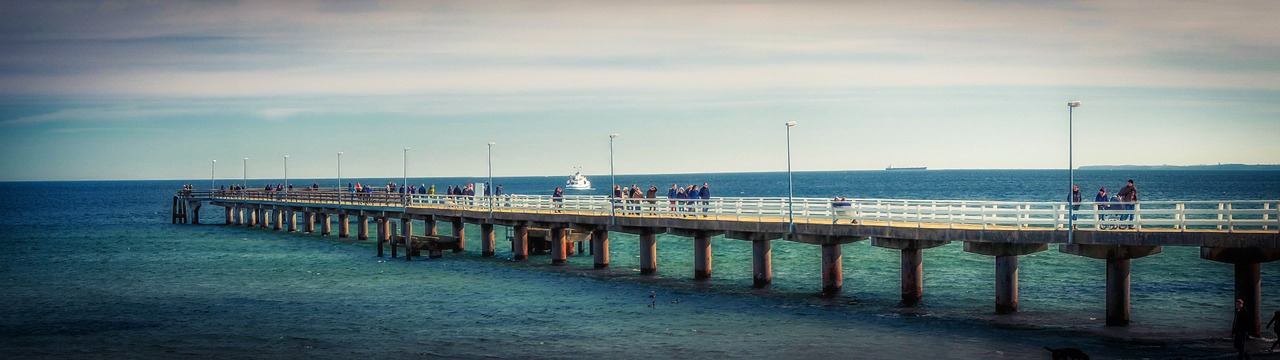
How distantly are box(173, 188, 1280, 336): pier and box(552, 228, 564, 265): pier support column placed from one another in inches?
1.7

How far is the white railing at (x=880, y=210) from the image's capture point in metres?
27.9

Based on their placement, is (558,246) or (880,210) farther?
(558,246)

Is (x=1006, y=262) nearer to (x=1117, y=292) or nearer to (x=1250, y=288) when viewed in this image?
(x=1117, y=292)

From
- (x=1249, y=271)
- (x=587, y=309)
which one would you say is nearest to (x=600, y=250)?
(x=587, y=309)

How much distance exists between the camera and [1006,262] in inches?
1200

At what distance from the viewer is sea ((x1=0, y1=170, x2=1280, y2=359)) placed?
27.3 metres

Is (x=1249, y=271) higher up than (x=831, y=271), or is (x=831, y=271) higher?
(x=1249, y=271)

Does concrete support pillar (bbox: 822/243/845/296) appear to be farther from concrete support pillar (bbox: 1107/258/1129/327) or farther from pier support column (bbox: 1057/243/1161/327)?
concrete support pillar (bbox: 1107/258/1129/327)

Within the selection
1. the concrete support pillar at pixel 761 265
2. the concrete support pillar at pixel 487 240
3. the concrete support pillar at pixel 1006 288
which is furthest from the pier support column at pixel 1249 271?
the concrete support pillar at pixel 487 240

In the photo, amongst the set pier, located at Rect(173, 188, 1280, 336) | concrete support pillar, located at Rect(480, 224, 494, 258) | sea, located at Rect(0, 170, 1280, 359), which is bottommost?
sea, located at Rect(0, 170, 1280, 359)

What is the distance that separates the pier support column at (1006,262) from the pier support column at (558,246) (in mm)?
21584

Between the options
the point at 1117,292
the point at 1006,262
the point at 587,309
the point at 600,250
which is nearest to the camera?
the point at 1117,292

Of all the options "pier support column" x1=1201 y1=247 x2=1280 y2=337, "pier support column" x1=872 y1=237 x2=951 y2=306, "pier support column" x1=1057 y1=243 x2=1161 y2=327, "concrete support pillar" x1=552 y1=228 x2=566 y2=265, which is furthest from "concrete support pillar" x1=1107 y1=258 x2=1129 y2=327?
"concrete support pillar" x1=552 y1=228 x2=566 y2=265

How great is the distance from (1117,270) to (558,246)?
26.1 m
